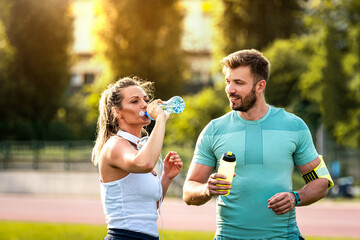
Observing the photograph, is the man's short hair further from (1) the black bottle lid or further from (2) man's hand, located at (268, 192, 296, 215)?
(2) man's hand, located at (268, 192, 296, 215)

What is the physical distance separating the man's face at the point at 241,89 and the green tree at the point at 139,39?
3017 cm

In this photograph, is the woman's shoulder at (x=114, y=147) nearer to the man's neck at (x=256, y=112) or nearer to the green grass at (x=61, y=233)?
the man's neck at (x=256, y=112)

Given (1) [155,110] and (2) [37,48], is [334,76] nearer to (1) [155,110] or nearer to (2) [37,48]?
(1) [155,110]

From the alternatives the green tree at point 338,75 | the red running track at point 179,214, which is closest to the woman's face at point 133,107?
→ the red running track at point 179,214

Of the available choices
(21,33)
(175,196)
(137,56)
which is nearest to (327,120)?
(175,196)

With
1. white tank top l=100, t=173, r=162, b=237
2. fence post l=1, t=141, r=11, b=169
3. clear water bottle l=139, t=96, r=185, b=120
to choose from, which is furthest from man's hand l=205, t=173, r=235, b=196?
fence post l=1, t=141, r=11, b=169

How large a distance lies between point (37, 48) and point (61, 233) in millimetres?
28983

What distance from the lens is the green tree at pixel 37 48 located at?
39281 mm

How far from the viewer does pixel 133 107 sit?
3.90 metres

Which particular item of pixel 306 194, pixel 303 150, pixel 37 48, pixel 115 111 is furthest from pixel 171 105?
pixel 37 48

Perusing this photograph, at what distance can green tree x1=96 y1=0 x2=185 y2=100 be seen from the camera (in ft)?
113

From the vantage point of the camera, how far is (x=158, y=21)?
35125mm

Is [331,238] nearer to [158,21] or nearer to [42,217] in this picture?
[42,217]

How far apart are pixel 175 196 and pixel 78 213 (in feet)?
15.5
